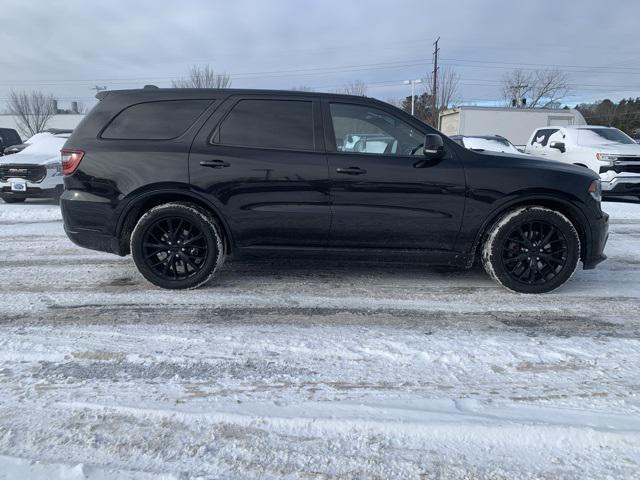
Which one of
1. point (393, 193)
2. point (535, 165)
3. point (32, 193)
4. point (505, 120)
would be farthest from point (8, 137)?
point (505, 120)

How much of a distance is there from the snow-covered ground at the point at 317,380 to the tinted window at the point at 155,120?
1.44 m

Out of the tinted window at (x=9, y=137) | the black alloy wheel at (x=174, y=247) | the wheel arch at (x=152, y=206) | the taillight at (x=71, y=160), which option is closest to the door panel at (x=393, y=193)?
the wheel arch at (x=152, y=206)

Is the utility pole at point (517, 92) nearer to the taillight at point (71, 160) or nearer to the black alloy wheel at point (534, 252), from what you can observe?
the black alloy wheel at point (534, 252)

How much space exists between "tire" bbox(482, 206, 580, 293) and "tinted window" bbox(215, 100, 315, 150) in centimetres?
191

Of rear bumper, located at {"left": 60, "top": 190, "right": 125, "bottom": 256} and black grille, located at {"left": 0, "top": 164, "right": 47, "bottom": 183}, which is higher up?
black grille, located at {"left": 0, "top": 164, "right": 47, "bottom": 183}

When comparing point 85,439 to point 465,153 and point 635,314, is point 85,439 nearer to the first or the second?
point 465,153

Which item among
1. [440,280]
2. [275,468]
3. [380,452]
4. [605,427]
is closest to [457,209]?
[440,280]

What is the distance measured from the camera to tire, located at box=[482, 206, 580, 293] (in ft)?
13.8

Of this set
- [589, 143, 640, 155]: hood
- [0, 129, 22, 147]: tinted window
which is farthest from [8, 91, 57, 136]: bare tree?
[589, 143, 640, 155]: hood

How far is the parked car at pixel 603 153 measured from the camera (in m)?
11.1

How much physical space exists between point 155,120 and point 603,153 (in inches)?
428

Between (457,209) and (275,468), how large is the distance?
288 centimetres

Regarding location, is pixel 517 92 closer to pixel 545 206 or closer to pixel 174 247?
pixel 545 206

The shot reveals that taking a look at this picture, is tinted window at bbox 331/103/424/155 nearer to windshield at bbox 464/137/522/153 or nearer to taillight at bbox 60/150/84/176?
taillight at bbox 60/150/84/176
